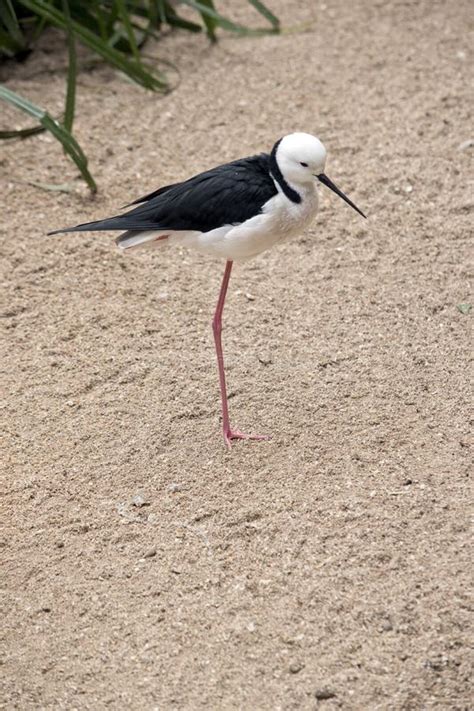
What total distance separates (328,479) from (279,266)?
4.12 ft

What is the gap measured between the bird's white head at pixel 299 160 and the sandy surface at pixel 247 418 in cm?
74

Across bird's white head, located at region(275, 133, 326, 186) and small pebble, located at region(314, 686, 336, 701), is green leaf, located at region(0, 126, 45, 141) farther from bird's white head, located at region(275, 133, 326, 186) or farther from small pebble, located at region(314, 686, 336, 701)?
small pebble, located at region(314, 686, 336, 701)

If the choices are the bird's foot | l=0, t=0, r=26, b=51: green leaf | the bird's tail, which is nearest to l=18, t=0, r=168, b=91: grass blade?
l=0, t=0, r=26, b=51: green leaf

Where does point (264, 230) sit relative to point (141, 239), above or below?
above

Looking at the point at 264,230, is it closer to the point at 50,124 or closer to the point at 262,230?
the point at 262,230

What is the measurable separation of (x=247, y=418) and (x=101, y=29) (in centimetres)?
249

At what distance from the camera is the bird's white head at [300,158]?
2.96m

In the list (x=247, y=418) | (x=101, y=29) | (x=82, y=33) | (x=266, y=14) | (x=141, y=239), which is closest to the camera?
(x=141, y=239)

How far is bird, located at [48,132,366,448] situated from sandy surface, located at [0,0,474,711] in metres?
0.38

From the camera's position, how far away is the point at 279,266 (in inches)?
159

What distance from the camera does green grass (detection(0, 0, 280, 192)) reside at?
14.1 feet

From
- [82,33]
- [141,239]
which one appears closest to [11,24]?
[82,33]

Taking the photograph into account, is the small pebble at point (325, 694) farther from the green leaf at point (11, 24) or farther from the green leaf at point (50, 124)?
the green leaf at point (11, 24)

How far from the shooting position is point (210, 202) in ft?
10.0
